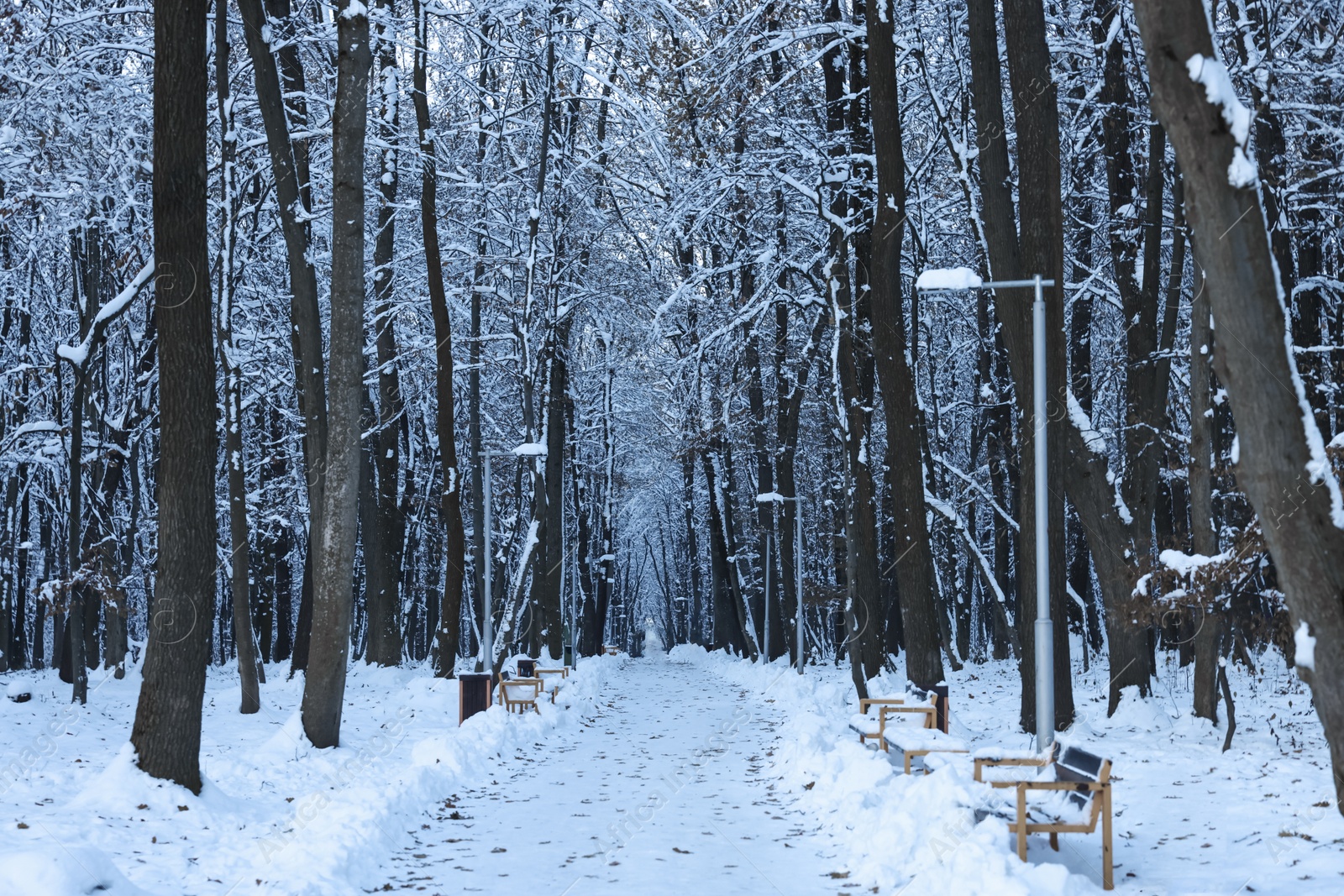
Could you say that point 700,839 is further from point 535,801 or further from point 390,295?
point 390,295

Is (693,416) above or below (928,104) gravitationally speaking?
below

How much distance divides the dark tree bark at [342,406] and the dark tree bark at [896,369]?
791 cm

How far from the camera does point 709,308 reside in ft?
101

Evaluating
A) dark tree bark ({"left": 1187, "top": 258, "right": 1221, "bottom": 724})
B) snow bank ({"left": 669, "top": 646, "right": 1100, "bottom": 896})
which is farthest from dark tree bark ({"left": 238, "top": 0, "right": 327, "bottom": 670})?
dark tree bark ({"left": 1187, "top": 258, "right": 1221, "bottom": 724})

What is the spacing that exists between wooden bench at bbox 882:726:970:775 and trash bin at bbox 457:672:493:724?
7570 millimetres

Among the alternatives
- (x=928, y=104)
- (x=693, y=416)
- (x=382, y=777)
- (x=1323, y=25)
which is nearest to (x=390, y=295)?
(x=693, y=416)

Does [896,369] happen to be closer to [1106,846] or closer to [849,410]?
[849,410]

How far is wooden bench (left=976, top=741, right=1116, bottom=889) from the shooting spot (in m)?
8.46

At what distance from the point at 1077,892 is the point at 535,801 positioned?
20.7 feet

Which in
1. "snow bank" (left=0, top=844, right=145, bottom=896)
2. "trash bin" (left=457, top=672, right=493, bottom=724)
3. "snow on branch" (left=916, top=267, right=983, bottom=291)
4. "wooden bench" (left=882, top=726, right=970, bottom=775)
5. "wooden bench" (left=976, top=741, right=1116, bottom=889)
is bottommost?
"trash bin" (left=457, top=672, right=493, bottom=724)

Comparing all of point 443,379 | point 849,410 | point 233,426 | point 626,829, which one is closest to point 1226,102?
point 626,829

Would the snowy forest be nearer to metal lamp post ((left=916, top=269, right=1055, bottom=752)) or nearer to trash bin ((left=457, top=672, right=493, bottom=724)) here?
metal lamp post ((left=916, top=269, right=1055, bottom=752))

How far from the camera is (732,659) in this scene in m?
43.4

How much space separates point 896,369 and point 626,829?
1010 centimetres
